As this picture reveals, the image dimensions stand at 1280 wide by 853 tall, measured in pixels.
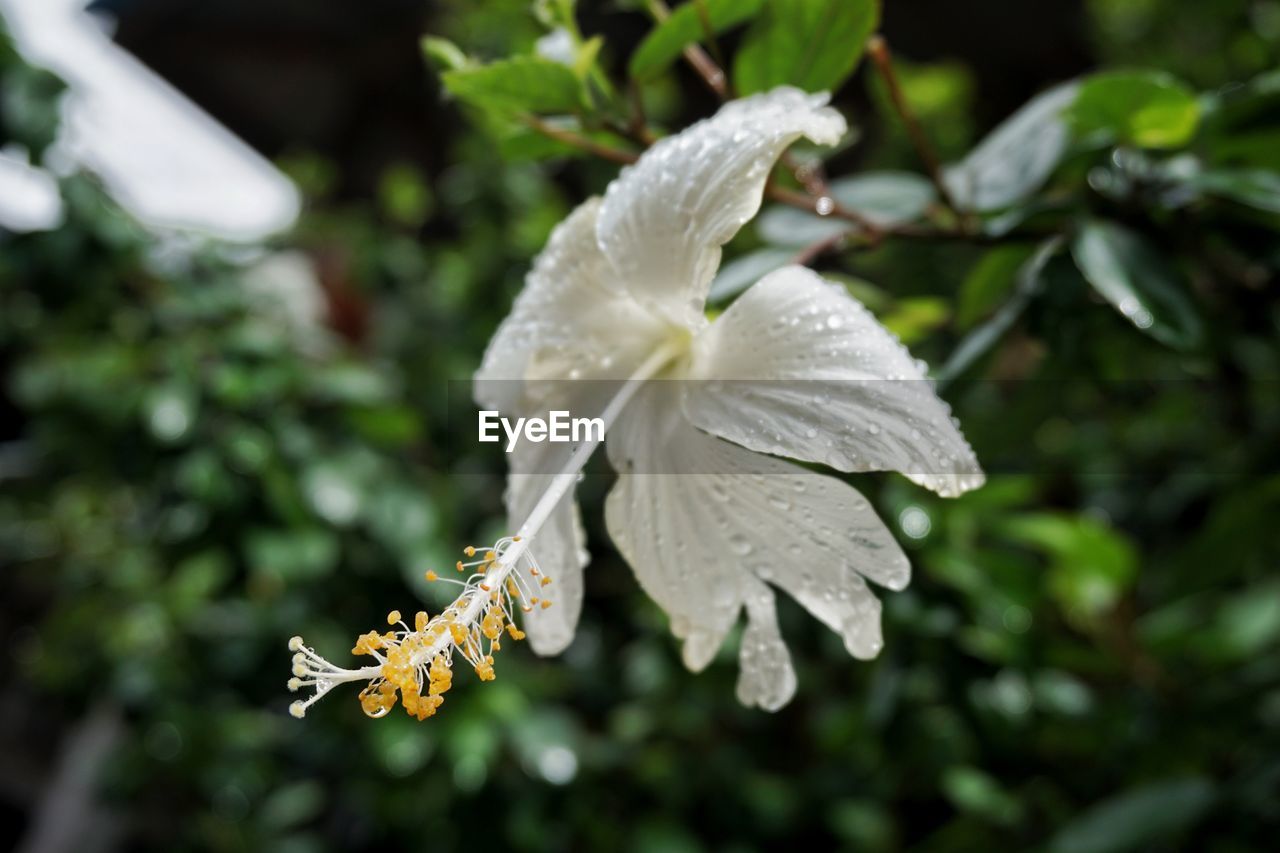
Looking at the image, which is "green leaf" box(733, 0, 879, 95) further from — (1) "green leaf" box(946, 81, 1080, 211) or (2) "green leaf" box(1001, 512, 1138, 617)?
(2) "green leaf" box(1001, 512, 1138, 617)

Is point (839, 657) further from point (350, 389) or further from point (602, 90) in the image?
point (602, 90)

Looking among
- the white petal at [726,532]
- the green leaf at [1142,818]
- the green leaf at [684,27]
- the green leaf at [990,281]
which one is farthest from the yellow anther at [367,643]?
the green leaf at [1142,818]

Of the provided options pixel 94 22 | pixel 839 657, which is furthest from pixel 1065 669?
pixel 94 22

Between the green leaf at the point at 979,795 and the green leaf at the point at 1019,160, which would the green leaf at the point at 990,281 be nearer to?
the green leaf at the point at 1019,160

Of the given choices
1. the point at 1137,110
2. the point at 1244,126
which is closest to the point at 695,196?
the point at 1137,110

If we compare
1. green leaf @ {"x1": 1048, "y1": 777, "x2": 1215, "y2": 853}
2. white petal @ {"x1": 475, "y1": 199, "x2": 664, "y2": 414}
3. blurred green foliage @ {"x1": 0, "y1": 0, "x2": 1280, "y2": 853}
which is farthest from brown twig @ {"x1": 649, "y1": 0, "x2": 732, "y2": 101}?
green leaf @ {"x1": 1048, "y1": 777, "x2": 1215, "y2": 853}

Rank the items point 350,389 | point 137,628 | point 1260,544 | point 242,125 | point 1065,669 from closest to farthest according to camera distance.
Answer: point 1260,544 → point 1065,669 → point 350,389 → point 137,628 → point 242,125
